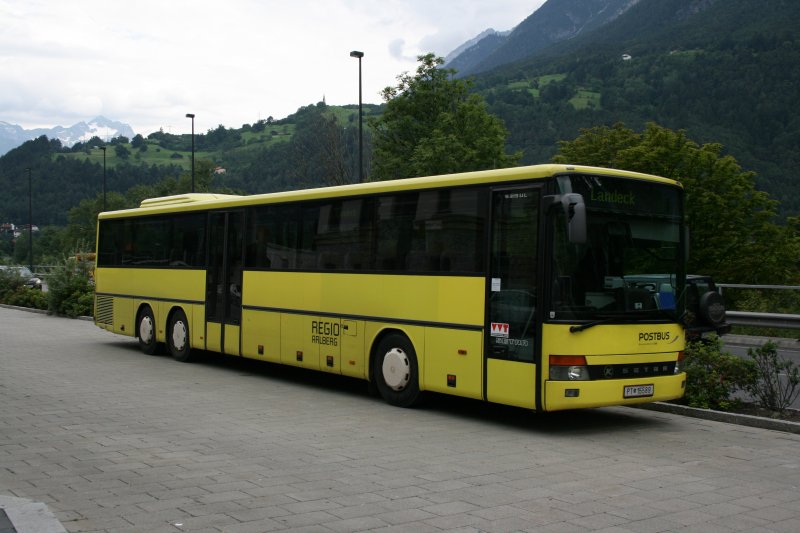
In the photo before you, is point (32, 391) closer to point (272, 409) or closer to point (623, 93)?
point (272, 409)

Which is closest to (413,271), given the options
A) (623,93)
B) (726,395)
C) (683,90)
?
(726,395)

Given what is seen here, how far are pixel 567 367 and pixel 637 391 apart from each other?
40.7 inches

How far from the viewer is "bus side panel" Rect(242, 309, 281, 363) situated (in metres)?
14.7

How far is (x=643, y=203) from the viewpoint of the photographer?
34.9 ft

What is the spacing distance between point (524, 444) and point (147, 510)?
436 cm

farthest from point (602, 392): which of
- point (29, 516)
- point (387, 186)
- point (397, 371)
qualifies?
point (29, 516)

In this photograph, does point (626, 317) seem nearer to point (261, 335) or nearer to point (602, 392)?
point (602, 392)

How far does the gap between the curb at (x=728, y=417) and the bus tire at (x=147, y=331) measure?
35.7ft

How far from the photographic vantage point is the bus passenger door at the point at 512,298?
1001 centimetres

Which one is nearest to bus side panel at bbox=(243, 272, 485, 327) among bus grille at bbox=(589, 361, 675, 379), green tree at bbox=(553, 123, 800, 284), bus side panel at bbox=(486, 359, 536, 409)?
bus side panel at bbox=(486, 359, 536, 409)

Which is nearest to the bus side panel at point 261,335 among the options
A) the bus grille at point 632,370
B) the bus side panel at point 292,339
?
the bus side panel at point 292,339

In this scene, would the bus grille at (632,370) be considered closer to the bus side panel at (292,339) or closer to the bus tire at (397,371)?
the bus tire at (397,371)

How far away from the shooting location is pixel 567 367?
976 cm

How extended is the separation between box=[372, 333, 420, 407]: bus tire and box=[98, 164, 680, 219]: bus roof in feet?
6.85
